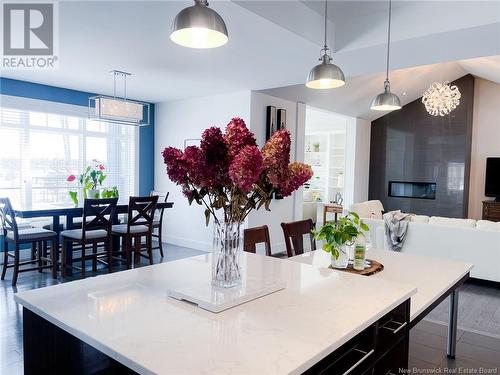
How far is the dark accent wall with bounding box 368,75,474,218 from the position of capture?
27.0 ft

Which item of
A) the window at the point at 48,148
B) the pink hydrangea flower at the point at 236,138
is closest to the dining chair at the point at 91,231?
the window at the point at 48,148

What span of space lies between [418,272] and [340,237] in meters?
0.50

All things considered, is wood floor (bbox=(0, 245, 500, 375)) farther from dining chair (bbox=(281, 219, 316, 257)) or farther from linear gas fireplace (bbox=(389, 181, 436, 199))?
linear gas fireplace (bbox=(389, 181, 436, 199))

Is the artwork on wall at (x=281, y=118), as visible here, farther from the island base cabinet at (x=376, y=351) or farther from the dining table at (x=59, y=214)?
the island base cabinet at (x=376, y=351)

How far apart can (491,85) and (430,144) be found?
1756 mm

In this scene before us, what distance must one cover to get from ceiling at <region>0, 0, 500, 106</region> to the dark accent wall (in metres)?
5.14

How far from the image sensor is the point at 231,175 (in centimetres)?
114

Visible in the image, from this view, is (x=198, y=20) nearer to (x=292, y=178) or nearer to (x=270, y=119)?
(x=292, y=178)

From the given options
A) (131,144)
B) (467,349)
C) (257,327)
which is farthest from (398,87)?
(257,327)

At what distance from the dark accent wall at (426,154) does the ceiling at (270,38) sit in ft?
16.9

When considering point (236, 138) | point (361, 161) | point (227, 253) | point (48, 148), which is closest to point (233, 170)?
point (236, 138)

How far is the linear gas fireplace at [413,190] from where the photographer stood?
8.60 m

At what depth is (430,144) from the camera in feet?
28.4

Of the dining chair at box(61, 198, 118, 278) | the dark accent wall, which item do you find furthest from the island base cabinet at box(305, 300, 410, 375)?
the dark accent wall
